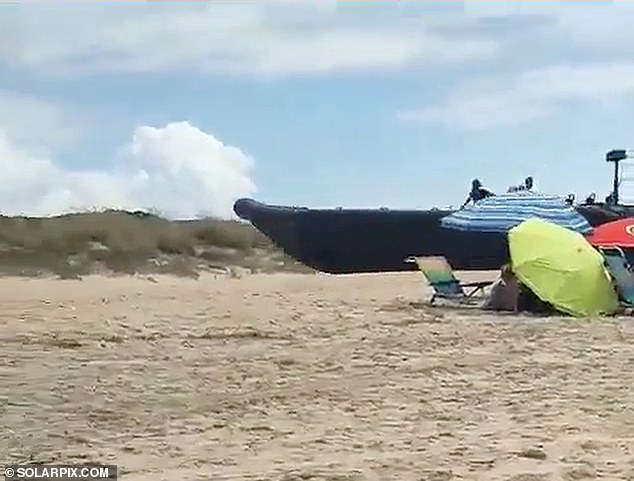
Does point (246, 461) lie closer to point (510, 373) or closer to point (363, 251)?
point (510, 373)

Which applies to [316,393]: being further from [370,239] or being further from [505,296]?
[370,239]

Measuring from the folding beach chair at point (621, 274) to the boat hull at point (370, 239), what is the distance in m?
8.13

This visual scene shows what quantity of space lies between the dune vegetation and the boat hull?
41cm

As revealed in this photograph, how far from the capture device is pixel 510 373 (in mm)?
8430

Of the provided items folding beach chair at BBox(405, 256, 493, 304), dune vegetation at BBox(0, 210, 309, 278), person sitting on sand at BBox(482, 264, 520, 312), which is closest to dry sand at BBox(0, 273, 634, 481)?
person sitting on sand at BBox(482, 264, 520, 312)

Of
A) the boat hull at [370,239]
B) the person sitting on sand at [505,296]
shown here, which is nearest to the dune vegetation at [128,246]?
the boat hull at [370,239]

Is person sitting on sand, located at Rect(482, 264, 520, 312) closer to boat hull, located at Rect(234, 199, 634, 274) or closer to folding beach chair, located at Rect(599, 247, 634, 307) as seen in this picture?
folding beach chair, located at Rect(599, 247, 634, 307)

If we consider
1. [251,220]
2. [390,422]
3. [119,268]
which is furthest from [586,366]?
[251,220]

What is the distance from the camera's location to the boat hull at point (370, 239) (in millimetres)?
21844

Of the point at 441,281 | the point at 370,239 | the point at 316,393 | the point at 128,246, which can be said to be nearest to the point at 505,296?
the point at 441,281

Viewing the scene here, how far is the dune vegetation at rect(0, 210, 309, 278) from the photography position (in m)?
19.2

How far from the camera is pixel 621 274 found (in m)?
12.9

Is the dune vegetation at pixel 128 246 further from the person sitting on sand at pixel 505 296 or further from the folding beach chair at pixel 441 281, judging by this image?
the person sitting on sand at pixel 505 296

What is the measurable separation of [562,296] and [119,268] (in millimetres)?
8522
